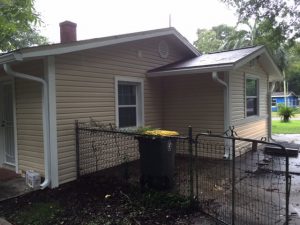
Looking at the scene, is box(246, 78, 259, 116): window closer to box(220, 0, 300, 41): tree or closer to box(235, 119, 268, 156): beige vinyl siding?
box(235, 119, 268, 156): beige vinyl siding

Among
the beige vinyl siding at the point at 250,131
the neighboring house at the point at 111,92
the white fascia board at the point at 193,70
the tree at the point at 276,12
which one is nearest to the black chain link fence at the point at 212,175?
the beige vinyl siding at the point at 250,131

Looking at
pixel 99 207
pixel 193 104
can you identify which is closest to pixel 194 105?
pixel 193 104

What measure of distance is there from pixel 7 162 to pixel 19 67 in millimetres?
2516

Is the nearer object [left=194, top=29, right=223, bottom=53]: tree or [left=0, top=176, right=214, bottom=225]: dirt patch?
[left=0, top=176, right=214, bottom=225]: dirt patch

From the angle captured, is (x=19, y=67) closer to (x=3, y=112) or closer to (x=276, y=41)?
(x=3, y=112)

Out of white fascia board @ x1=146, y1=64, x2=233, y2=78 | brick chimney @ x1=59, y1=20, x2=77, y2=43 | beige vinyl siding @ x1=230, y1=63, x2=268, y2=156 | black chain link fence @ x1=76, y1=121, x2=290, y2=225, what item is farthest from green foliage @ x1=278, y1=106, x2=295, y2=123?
brick chimney @ x1=59, y1=20, x2=77, y2=43

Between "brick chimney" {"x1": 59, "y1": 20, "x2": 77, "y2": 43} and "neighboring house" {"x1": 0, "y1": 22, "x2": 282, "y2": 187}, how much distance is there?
0.02m

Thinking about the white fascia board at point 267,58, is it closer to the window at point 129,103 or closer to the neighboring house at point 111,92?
the neighboring house at point 111,92

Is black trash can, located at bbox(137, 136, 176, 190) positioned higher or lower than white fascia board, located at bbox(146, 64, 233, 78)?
lower

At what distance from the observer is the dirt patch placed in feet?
13.6

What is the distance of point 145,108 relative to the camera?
8.31 meters

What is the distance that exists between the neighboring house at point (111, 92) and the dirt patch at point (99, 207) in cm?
73

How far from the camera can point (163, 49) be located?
9062mm

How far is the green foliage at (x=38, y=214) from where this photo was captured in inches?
164
